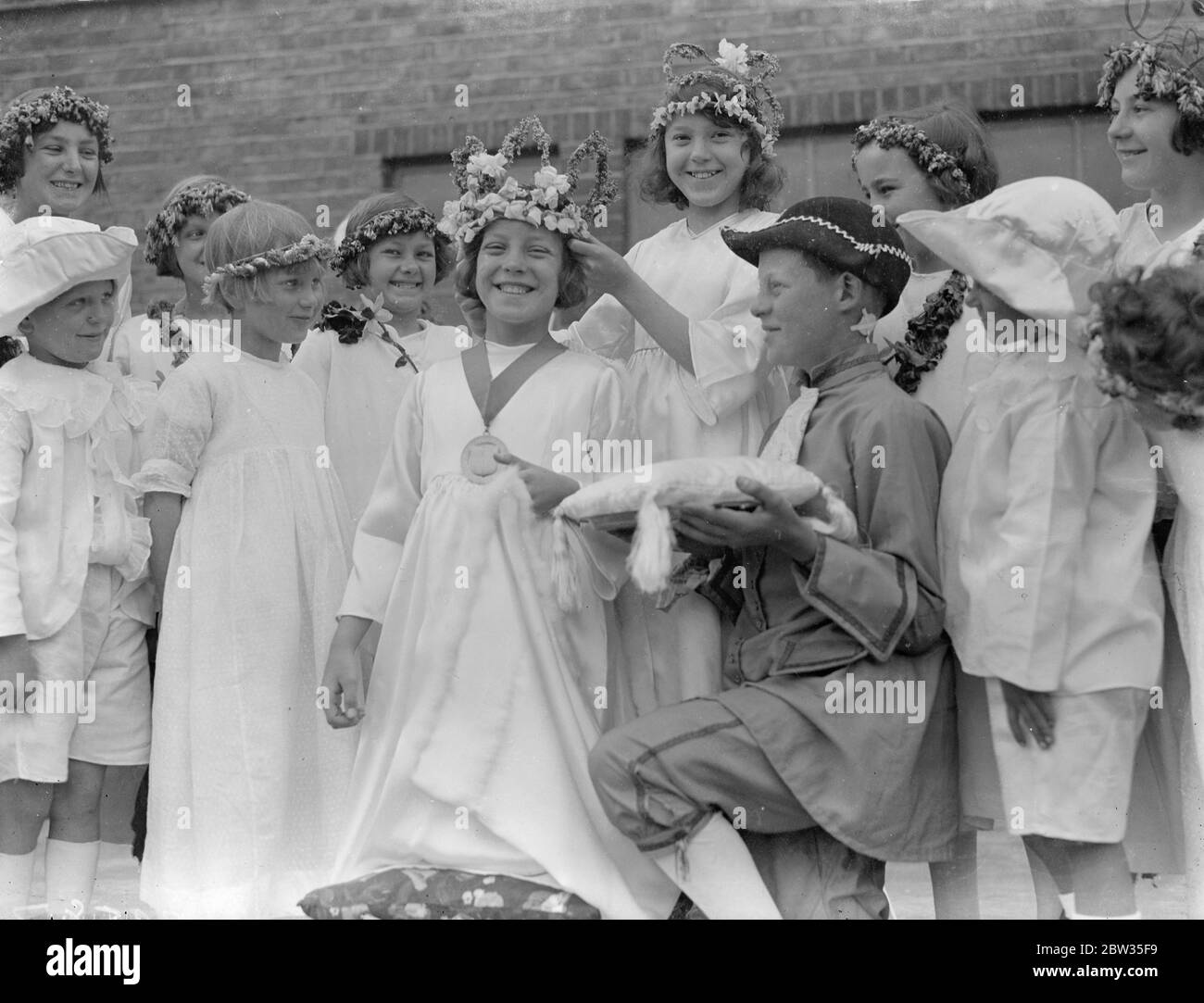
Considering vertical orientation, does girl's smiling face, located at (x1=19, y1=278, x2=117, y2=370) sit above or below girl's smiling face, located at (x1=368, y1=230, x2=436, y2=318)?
below

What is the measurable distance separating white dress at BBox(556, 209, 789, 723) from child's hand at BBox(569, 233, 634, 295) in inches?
8.1

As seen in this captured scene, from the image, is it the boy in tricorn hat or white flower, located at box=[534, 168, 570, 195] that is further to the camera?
white flower, located at box=[534, 168, 570, 195]

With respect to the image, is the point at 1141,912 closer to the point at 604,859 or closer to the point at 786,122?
the point at 604,859

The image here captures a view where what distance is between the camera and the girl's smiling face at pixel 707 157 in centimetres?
420

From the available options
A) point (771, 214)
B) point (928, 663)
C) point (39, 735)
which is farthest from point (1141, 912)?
point (39, 735)

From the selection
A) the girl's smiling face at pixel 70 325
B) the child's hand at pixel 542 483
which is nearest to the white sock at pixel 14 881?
the girl's smiling face at pixel 70 325

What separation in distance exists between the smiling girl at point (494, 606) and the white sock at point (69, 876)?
79 cm

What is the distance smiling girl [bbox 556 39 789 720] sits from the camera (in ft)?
12.7

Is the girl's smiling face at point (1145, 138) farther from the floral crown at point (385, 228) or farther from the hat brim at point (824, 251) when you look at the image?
the floral crown at point (385, 228)

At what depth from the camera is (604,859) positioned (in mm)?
3627

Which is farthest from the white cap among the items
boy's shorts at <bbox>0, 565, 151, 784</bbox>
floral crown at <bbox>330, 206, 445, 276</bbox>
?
boy's shorts at <bbox>0, 565, 151, 784</bbox>

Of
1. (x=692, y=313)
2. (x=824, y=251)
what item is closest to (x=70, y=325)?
(x=692, y=313)

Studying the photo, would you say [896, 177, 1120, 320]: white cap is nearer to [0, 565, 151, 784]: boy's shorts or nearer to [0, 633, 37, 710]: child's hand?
[0, 565, 151, 784]: boy's shorts

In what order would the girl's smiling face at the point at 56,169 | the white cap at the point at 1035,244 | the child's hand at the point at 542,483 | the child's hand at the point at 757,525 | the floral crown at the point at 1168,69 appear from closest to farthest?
the child's hand at the point at 757,525, the white cap at the point at 1035,244, the child's hand at the point at 542,483, the floral crown at the point at 1168,69, the girl's smiling face at the point at 56,169
